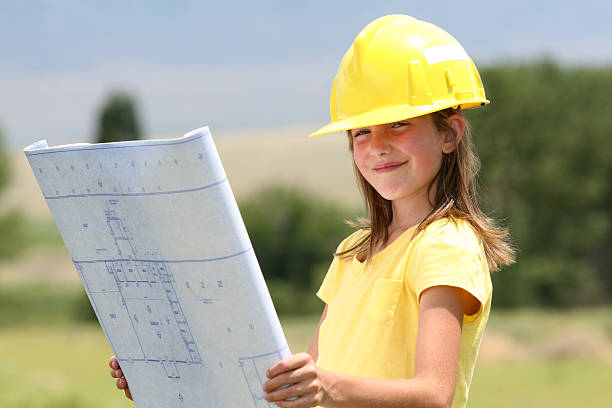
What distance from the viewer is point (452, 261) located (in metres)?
1.67

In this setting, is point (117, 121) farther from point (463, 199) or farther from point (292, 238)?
point (463, 199)

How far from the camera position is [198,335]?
1.67m

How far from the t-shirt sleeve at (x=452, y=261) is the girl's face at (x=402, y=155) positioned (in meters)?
0.14

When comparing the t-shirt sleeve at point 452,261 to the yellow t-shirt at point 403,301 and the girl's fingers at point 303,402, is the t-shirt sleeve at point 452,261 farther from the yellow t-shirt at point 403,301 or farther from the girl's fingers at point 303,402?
the girl's fingers at point 303,402

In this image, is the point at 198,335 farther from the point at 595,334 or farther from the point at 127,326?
the point at 595,334

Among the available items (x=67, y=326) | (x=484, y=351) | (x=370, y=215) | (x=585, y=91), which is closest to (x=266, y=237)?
(x=67, y=326)

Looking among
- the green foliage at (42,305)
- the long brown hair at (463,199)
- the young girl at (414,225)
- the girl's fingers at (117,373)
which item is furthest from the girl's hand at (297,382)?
the green foliage at (42,305)

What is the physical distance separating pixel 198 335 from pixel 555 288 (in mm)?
23589

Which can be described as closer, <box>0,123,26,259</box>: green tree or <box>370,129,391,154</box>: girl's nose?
<box>370,129,391,154</box>: girl's nose

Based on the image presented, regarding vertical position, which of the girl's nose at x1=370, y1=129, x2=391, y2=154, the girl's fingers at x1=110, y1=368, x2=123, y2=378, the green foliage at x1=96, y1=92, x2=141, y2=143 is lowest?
the green foliage at x1=96, y1=92, x2=141, y2=143

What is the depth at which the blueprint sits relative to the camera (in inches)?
59.5

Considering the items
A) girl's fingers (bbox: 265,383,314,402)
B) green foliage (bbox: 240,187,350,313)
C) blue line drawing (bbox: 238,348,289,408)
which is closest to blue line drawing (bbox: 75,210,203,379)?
blue line drawing (bbox: 238,348,289,408)

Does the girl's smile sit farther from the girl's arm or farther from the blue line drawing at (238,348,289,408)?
the blue line drawing at (238,348,289,408)

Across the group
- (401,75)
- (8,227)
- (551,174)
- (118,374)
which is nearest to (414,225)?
(401,75)
